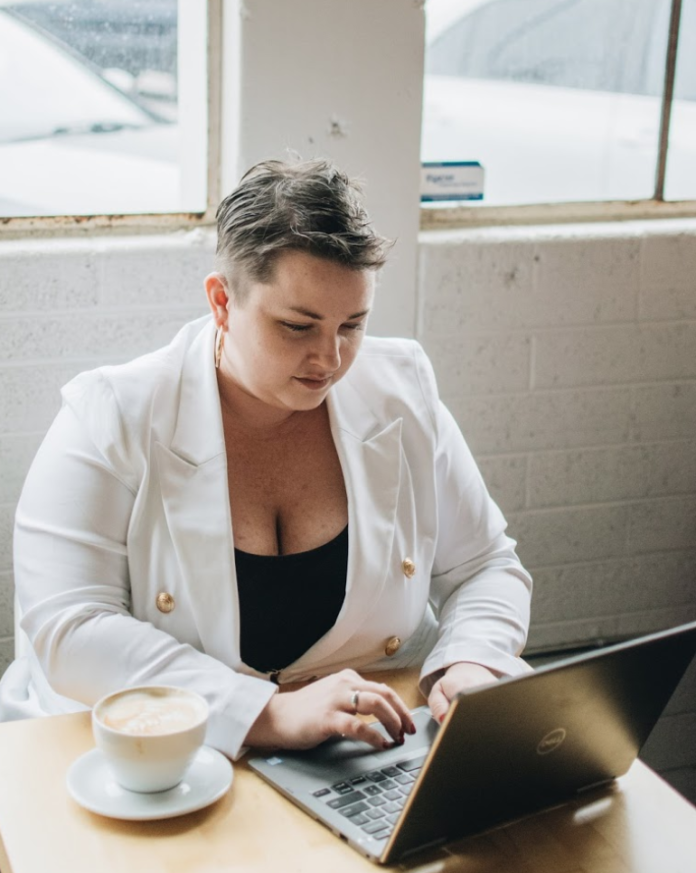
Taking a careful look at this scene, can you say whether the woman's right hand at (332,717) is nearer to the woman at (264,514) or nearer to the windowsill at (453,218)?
Result: the woman at (264,514)

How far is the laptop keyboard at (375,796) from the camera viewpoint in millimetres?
1188

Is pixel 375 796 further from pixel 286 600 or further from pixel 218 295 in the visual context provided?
pixel 218 295

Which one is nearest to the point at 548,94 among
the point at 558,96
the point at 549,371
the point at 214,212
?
the point at 558,96

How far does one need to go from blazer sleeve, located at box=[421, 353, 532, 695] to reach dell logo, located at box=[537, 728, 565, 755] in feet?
1.46

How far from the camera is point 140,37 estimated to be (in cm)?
215

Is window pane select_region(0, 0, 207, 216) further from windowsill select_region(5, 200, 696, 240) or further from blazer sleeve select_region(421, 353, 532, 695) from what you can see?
Answer: blazer sleeve select_region(421, 353, 532, 695)

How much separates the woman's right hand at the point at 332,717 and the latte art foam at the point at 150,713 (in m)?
0.12

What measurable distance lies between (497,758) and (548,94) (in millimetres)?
1793

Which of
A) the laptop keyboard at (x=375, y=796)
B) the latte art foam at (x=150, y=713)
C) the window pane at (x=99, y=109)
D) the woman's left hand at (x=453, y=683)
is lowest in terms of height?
the laptop keyboard at (x=375, y=796)

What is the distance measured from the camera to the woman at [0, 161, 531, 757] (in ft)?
4.93

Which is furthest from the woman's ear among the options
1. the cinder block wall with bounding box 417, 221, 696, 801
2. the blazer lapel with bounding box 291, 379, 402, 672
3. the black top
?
the cinder block wall with bounding box 417, 221, 696, 801

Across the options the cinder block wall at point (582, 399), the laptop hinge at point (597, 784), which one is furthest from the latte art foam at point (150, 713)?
the cinder block wall at point (582, 399)

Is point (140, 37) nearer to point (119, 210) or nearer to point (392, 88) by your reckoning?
point (119, 210)

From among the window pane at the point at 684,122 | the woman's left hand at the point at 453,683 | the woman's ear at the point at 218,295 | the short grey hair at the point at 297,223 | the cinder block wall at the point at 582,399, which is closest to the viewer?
the woman's left hand at the point at 453,683
